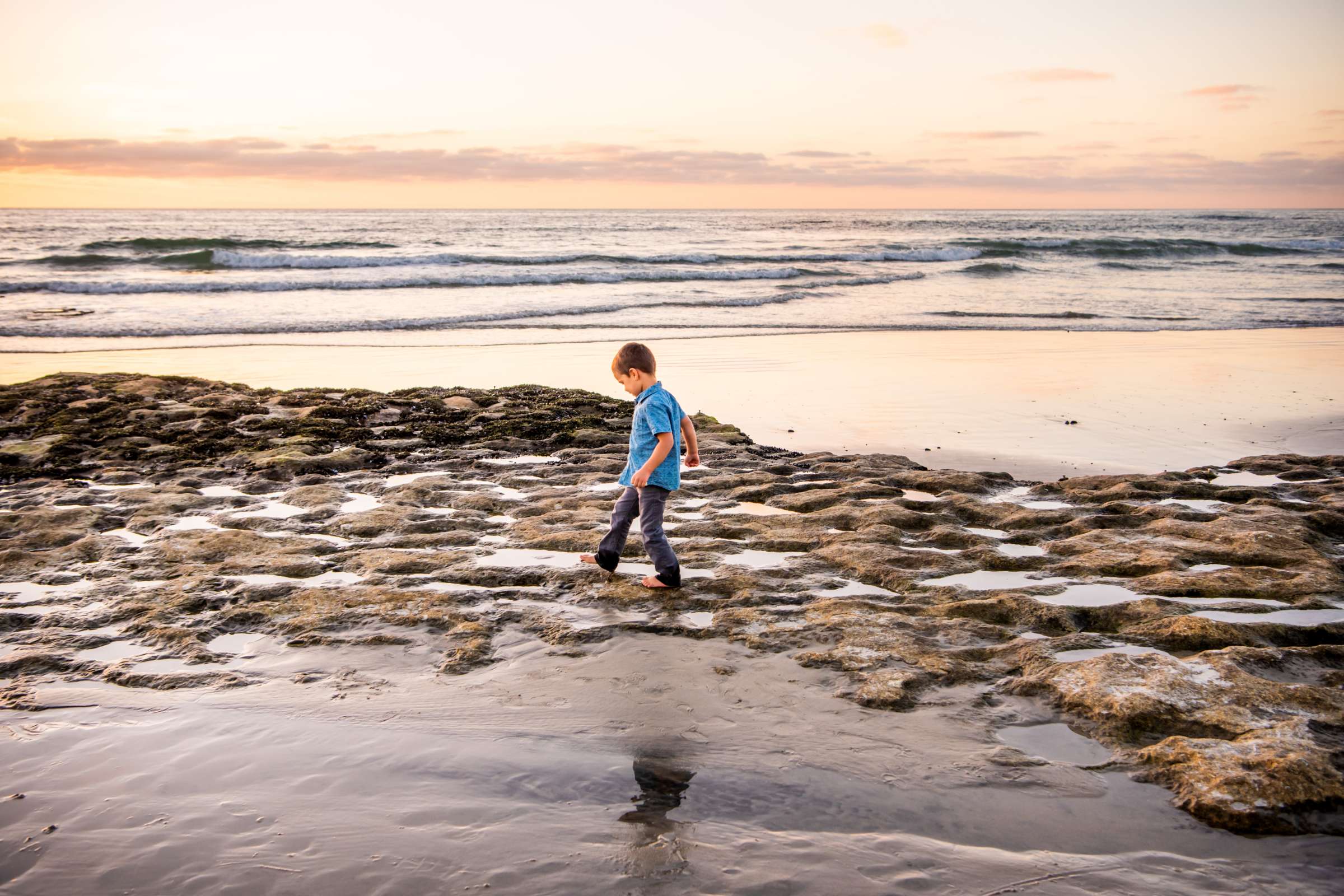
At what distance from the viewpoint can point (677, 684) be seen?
4.30 meters

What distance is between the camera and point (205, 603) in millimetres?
5188

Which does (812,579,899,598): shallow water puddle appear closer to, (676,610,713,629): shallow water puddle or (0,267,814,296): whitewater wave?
(676,610,713,629): shallow water puddle

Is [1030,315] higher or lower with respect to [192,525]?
higher

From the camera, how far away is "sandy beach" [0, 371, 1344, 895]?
3.02 m

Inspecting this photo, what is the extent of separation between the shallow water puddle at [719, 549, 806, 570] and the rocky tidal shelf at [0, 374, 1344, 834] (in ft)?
0.09

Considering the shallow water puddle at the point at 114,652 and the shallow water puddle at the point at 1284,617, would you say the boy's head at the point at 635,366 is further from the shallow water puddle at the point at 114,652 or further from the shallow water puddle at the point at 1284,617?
the shallow water puddle at the point at 1284,617

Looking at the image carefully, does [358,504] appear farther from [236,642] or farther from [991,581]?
[991,581]

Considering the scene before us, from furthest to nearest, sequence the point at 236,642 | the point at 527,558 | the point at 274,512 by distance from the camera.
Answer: the point at 274,512
the point at 527,558
the point at 236,642

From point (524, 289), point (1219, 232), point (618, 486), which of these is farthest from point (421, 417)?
point (1219, 232)

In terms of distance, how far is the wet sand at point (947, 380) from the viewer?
9.83 meters

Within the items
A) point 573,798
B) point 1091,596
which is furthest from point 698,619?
point 1091,596

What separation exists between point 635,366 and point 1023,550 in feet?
9.94

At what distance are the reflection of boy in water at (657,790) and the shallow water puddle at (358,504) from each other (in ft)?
14.1

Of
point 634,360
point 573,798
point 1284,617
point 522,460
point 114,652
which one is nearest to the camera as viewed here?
point 573,798
